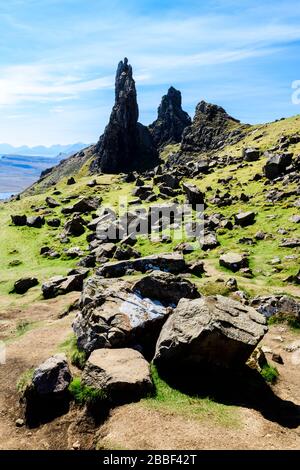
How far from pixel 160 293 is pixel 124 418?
32.2ft

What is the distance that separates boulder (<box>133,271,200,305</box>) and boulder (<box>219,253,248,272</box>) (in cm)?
1570

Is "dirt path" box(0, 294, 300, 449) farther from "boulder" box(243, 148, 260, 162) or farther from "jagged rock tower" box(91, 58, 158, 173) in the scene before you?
"jagged rock tower" box(91, 58, 158, 173)

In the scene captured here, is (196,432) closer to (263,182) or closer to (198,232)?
(198,232)

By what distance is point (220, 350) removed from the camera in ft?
64.6

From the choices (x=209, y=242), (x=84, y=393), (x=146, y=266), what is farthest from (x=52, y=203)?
(x=84, y=393)

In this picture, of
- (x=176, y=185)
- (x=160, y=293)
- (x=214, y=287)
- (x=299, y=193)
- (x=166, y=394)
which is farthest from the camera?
(x=176, y=185)

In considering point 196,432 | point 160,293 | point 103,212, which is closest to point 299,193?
point 103,212

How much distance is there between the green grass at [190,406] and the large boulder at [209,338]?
165 cm

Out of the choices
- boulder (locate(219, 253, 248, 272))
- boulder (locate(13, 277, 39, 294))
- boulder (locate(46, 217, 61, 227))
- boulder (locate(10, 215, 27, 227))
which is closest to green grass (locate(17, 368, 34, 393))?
boulder (locate(13, 277, 39, 294))

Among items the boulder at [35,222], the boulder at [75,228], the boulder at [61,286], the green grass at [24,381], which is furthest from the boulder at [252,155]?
the green grass at [24,381]

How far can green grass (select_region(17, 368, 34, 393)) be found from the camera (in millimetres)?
20192

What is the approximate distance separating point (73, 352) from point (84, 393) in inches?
210

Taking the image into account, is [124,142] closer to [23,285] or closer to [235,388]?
[23,285]
